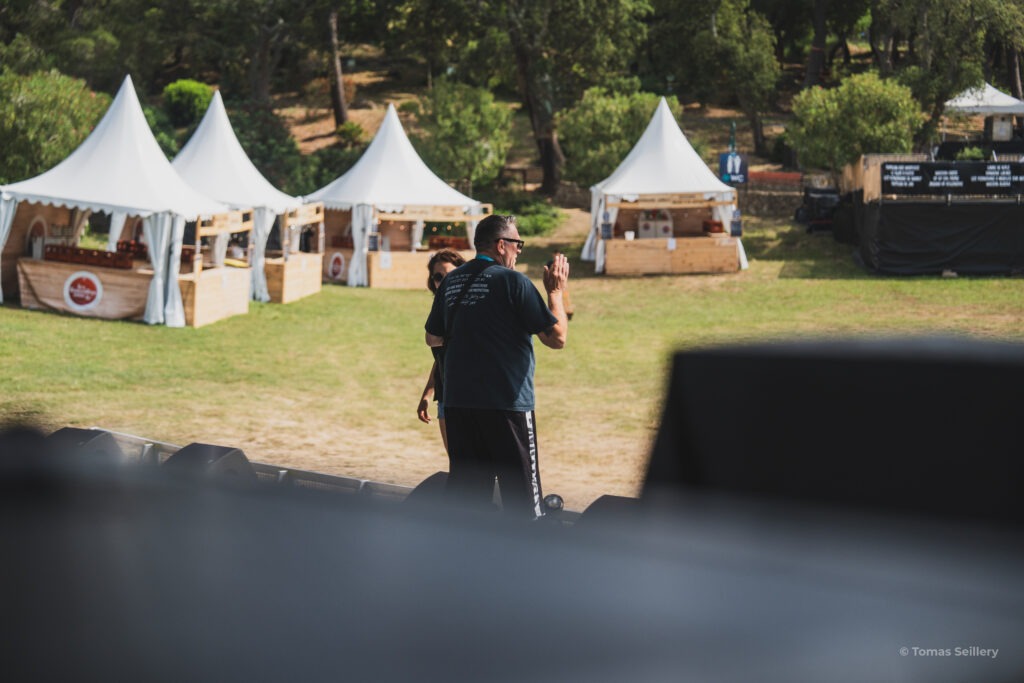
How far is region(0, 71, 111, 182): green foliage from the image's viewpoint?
1144 inches

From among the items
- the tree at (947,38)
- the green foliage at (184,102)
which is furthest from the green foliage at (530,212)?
the green foliage at (184,102)

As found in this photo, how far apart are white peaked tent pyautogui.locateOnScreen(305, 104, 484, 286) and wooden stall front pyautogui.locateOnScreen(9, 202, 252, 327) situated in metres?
5.34

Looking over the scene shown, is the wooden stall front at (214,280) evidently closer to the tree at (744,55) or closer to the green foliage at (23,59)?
the green foliage at (23,59)

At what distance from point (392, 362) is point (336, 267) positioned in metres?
10.00

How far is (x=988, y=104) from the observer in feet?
117

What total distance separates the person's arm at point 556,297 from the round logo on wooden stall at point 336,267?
69.3ft

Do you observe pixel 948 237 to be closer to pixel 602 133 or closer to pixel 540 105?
pixel 602 133

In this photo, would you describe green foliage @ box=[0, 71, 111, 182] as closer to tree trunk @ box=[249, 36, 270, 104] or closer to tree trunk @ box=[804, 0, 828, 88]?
tree trunk @ box=[249, 36, 270, 104]

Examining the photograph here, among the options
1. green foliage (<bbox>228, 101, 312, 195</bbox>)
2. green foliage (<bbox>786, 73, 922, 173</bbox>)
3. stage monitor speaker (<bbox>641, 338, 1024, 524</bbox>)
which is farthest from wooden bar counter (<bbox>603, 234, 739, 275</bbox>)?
stage monitor speaker (<bbox>641, 338, 1024, 524</bbox>)

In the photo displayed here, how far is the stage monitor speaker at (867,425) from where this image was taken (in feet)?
7.47

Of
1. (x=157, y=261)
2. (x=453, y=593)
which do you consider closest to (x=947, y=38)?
(x=157, y=261)

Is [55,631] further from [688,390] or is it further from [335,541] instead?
[688,390]

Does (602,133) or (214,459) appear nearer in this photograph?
(214,459)

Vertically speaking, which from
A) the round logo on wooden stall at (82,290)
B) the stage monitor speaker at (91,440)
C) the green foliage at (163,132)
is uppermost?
the green foliage at (163,132)
